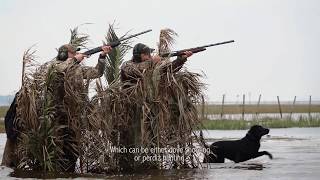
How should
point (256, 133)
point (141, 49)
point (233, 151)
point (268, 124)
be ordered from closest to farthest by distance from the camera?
1. point (141, 49)
2. point (233, 151)
3. point (256, 133)
4. point (268, 124)

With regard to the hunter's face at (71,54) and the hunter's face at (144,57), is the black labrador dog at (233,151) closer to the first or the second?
the hunter's face at (144,57)

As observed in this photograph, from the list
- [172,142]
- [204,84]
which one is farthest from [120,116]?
[204,84]

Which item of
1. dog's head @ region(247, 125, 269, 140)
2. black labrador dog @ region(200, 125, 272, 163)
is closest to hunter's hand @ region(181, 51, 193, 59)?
black labrador dog @ region(200, 125, 272, 163)

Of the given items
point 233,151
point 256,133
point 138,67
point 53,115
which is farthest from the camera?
point 256,133

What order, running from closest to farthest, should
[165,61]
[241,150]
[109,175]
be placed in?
[109,175] < [165,61] < [241,150]

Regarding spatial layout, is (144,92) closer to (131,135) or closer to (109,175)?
(131,135)

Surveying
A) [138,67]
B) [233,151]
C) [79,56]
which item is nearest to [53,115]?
[79,56]

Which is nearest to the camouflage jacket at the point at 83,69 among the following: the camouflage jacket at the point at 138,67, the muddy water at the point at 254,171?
the camouflage jacket at the point at 138,67

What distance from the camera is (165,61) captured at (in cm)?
1063

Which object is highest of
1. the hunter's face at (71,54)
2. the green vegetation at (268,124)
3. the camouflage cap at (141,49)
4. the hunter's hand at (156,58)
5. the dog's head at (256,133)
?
the camouflage cap at (141,49)

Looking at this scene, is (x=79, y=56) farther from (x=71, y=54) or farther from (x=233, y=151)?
(x=233, y=151)

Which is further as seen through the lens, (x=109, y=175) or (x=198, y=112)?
(x=198, y=112)

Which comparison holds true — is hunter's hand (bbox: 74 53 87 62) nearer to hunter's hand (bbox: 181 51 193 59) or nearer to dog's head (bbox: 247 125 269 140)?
hunter's hand (bbox: 181 51 193 59)

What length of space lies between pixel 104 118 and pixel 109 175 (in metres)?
0.93
